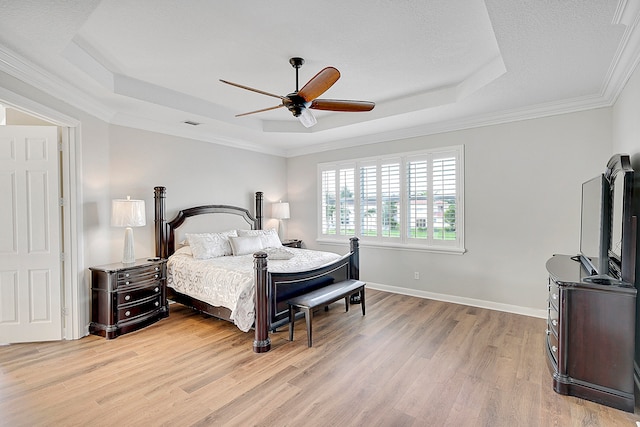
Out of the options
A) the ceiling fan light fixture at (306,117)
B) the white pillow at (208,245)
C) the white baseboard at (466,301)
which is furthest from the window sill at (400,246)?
the ceiling fan light fixture at (306,117)

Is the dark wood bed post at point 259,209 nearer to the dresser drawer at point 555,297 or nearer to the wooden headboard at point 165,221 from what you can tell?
the wooden headboard at point 165,221

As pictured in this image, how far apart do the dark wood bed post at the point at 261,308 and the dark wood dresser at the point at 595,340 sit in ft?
8.16

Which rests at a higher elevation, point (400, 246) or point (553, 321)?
point (400, 246)

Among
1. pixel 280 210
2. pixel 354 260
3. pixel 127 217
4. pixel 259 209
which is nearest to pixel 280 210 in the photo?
pixel 280 210

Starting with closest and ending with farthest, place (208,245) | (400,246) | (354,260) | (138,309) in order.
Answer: (138,309) < (208,245) < (354,260) < (400,246)

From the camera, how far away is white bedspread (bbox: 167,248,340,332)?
3.25 meters

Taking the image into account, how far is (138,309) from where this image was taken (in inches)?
147

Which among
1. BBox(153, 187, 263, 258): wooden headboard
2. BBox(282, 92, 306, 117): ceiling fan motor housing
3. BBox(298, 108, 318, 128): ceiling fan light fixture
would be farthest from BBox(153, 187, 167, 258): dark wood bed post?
BBox(282, 92, 306, 117): ceiling fan motor housing

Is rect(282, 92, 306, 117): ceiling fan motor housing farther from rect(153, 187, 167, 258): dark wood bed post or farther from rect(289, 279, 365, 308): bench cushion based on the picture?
rect(153, 187, 167, 258): dark wood bed post

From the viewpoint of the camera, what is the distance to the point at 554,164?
3.86m

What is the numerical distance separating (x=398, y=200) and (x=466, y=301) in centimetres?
181

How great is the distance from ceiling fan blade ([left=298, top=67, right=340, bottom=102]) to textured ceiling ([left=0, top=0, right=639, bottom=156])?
1.35 feet

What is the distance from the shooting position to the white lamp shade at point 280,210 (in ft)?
20.1

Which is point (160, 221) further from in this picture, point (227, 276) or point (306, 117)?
point (306, 117)
